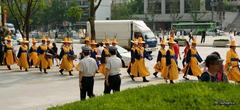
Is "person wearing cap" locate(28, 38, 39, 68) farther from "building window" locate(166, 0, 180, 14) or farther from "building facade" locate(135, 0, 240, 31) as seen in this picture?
"building window" locate(166, 0, 180, 14)

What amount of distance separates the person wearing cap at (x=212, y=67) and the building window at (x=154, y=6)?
358 feet

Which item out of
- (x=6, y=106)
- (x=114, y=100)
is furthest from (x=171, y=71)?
(x=114, y=100)

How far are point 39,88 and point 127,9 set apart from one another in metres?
96.8

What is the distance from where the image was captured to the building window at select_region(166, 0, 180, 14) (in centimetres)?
11312

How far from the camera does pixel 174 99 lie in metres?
5.70

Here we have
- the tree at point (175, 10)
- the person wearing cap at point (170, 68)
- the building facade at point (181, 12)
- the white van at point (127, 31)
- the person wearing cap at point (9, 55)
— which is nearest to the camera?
the person wearing cap at point (170, 68)

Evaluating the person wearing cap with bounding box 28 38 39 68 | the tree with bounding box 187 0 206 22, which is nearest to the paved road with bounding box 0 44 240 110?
the person wearing cap with bounding box 28 38 39 68

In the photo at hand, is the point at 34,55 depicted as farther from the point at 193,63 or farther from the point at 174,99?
the point at 174,99

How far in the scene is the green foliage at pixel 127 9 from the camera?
108500 millimetres

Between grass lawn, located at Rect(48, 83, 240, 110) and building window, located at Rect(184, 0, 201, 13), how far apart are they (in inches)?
3753

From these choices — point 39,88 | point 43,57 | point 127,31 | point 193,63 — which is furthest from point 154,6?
point 39,88

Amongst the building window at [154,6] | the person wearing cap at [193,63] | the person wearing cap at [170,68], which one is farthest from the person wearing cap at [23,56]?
the building window at [154,6]

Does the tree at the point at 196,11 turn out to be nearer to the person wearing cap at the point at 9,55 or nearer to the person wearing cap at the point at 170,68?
the person wearing cap at the point at 9,55

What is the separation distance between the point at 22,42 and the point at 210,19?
8507 centimetres
